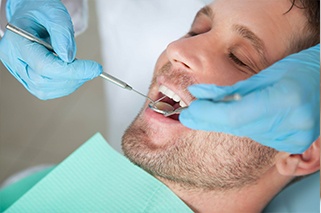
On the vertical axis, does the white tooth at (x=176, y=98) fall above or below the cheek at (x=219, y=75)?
below

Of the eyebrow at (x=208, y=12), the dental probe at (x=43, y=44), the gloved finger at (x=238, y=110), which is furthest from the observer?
the eyebrow at (x=208, y=12)

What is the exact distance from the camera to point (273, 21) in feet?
3.57

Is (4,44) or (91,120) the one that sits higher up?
(4,44)

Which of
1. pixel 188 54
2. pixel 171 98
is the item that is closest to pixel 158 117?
pixel 171 98

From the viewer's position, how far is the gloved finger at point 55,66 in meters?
1.07

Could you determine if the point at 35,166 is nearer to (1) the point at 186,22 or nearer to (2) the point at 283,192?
(1) the point at 186,22

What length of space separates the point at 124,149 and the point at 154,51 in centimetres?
40

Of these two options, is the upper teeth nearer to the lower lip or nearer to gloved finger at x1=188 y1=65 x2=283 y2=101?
the lower lip

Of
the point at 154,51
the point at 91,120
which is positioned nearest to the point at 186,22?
the point at 154,51

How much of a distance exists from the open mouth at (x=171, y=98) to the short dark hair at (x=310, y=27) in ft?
0.93

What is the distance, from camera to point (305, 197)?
121 centimetres

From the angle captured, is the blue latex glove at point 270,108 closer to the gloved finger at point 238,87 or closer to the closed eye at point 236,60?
the gloved finger at point 238,87

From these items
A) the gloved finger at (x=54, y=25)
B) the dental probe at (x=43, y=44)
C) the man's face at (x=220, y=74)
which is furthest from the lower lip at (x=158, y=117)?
the gloved finger at (x=54, y=25)

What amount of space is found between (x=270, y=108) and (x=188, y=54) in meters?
0.30
